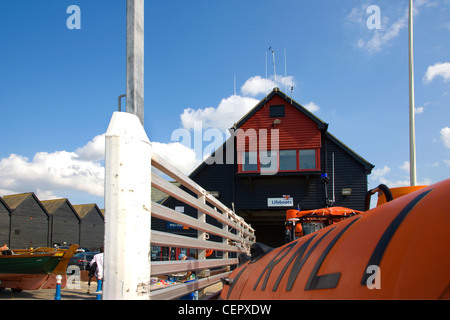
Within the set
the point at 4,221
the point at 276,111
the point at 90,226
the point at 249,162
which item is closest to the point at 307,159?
the point at 249,162

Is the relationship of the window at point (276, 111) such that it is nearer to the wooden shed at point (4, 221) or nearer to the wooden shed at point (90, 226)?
the wooden shed at point (4, 221)

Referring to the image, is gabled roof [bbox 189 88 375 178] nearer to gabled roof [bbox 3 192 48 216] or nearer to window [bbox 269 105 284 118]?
window [bbox 269 105 284 118]

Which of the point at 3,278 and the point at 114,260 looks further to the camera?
the point at 3,278

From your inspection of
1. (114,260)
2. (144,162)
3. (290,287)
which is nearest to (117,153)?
(144,162)

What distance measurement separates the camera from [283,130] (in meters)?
23.1

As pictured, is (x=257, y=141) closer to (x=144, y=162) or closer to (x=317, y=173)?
(x=317, y=173)

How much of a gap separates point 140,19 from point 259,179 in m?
20.7

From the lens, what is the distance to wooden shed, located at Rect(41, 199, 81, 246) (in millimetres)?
48625

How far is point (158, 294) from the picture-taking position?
2.79m

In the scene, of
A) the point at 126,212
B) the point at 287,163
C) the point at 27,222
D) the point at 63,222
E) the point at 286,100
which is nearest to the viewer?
the point at 126,212

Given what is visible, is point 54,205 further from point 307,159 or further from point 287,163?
point 307,159

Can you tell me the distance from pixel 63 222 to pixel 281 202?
1460 inches

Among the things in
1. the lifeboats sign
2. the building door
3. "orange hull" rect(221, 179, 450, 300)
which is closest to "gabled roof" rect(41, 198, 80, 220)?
the building door

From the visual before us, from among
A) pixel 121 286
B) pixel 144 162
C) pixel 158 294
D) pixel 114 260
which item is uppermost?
pixel 144 162
